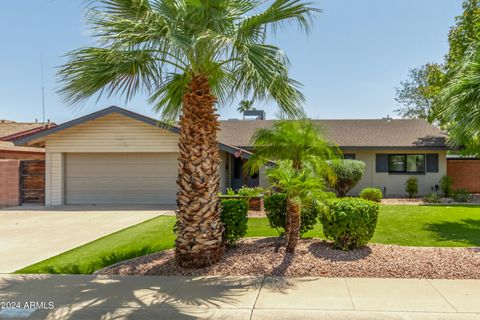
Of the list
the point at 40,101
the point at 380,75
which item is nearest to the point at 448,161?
the point at 380,75

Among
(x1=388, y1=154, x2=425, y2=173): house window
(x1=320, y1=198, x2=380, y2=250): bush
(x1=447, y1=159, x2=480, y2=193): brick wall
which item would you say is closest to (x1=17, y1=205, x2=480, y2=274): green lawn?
(x1=320, y1=198, x2=380, y2=250): bush

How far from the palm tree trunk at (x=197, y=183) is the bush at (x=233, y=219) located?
91cm

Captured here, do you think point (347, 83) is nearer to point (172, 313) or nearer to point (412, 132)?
point (412, 132)

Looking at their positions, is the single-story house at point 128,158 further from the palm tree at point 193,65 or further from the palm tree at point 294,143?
the palm tree at point 193,65

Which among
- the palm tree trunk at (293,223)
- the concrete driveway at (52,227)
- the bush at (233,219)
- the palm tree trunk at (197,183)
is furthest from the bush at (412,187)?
the palm tree trunk at (197,183)

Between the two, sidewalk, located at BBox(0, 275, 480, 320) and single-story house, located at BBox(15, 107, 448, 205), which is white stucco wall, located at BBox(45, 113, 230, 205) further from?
sidewalk, located at BBox(0, 275, 480, 320)

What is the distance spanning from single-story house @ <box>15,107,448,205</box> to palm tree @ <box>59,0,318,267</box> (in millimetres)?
8598

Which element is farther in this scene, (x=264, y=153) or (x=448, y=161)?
(x=448, y=161)

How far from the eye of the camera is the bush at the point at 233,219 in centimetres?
764

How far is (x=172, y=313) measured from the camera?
477cm

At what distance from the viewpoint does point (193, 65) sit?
259 inches

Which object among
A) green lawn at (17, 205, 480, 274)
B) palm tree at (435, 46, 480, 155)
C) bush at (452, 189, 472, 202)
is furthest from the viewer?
bush at (452, 189, 472, 202)

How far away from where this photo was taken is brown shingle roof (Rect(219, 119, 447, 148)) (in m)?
19.2

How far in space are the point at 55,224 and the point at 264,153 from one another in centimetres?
784
